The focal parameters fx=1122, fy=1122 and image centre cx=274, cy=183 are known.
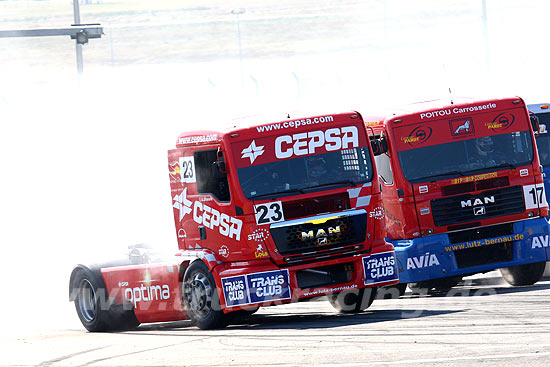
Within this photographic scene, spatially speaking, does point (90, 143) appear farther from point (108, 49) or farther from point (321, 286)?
point (108, 49)

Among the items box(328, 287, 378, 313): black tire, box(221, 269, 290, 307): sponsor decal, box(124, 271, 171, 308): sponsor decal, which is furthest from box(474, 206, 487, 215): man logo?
box(124, 271, 171, 308): sponsor decal

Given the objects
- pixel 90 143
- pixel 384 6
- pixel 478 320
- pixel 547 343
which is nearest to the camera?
pixel 547 343

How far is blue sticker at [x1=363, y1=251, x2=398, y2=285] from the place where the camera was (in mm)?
13852

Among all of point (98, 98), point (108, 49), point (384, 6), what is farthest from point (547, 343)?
point (108, 49)

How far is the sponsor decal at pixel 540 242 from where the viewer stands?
52.1 feet

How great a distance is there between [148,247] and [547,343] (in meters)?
6.93

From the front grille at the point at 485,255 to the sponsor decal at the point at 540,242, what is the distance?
0.30m

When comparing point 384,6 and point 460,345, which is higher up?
point 384,6

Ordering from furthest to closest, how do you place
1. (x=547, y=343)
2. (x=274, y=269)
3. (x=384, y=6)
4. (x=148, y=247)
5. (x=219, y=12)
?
(x=219, y=12)
(x=384, y=6)
(x=148, y=247)
(x=274, y=269)
(x=547, y=343)

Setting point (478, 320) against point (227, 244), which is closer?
point (478, 320)

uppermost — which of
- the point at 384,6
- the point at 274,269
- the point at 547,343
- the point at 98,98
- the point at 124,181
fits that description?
the point at 384,6

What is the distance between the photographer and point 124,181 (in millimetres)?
22062

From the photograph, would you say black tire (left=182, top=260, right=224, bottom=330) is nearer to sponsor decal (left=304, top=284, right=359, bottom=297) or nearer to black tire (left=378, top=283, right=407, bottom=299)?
sponsor decal (left=304, top=284, right=359, bottom=297)

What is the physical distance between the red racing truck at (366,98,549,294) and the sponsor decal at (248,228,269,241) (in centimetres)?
291
